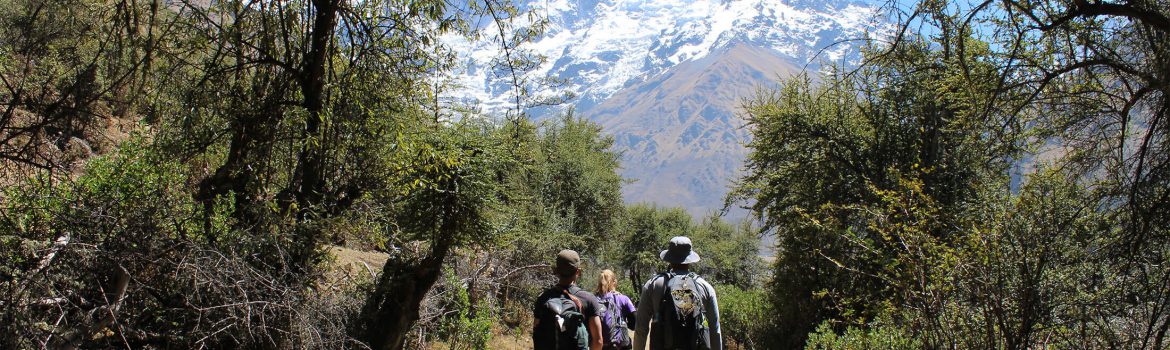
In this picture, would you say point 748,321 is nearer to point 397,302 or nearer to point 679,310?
point 397,302

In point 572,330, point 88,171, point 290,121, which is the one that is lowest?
→ point 572,330

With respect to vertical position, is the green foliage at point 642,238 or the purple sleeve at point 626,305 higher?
the purple sleeve at point 626,305

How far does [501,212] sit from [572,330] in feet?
17.6

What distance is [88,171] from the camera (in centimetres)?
611

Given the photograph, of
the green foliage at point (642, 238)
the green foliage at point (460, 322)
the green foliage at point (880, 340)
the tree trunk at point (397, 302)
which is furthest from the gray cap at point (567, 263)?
the green foliage at point (642, 238)

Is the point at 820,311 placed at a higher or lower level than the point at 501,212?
lower

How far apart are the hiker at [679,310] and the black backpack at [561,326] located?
539mm

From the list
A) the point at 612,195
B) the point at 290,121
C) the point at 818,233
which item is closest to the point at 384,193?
the point at 290,121

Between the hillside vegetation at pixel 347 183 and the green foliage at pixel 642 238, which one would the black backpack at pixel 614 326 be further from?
the green foliage at pixel 642 238

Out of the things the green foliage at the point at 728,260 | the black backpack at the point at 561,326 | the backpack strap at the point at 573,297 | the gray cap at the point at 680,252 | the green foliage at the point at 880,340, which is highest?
the gray cap at the point at 680,252

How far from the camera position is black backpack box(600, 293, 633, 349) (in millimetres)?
5418

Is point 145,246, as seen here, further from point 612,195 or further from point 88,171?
point 612,195

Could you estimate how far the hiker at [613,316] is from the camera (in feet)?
17.8

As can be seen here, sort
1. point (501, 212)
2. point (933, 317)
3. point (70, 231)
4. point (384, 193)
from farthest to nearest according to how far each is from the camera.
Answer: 1. point (501, 212)
2. point (384, 193)
3. point (933, 317)
4. point (70, 231)
